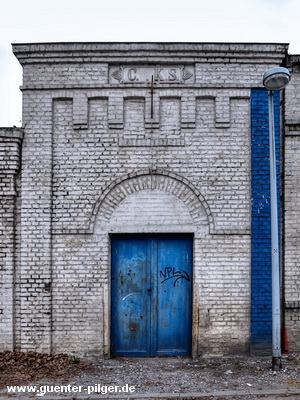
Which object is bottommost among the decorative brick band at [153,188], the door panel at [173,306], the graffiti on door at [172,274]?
the door panel at [173,306]

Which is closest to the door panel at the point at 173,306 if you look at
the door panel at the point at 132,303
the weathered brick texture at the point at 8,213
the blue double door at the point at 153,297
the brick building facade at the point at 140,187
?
the blue double door at the point at 153,297

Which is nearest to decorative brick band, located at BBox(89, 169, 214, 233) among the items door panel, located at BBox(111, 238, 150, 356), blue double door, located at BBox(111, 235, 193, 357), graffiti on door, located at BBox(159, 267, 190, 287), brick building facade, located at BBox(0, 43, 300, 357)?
brick building facade, located at BBox(0, 43, 300, 357)

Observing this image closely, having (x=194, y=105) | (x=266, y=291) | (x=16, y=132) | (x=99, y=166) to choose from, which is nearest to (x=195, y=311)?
(x=266, y=291)

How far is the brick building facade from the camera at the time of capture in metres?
6.93

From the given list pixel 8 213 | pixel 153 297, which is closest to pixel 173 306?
pixel 153 297

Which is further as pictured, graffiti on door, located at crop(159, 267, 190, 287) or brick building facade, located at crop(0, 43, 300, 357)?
graffiti on door, located at crop(159, 267, 190, 287)

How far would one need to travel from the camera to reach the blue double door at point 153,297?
7.07 m

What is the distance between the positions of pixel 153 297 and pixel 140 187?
202cm

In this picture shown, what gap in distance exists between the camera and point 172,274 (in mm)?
7082

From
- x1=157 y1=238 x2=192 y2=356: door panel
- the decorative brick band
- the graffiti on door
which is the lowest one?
x1=157 y1=238 x2=192 y2=356: door panel

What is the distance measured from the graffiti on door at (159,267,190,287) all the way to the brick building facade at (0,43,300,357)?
0.13 feet

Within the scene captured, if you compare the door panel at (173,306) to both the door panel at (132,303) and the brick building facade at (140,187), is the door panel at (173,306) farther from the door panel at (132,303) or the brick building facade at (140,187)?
the door panel at (132,303)

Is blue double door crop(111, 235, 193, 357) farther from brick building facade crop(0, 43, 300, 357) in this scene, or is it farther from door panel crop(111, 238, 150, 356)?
brick building facade crop(0, 43, 300, 357)

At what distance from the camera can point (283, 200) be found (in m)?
→ 7.12
